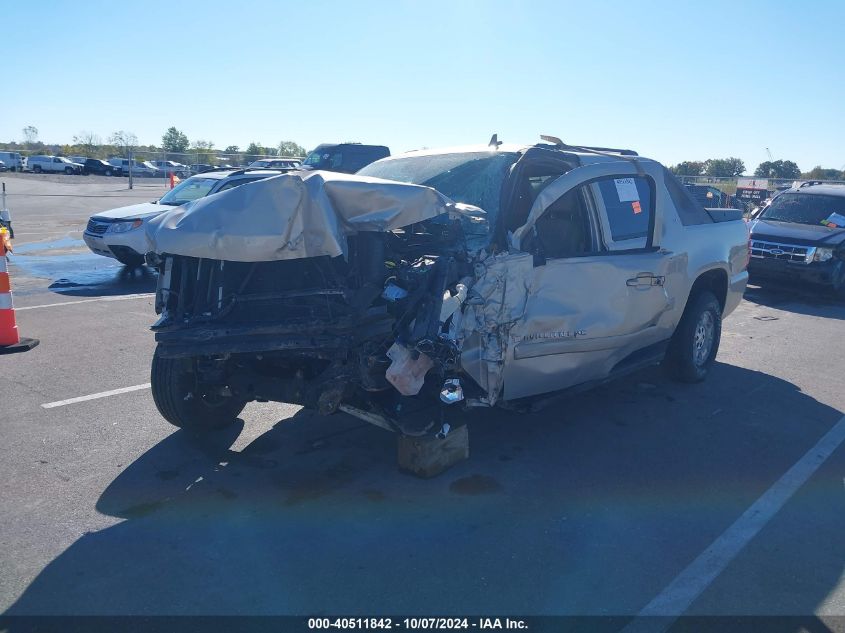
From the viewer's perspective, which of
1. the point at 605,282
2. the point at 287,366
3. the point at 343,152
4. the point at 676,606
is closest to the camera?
the point at 676,606

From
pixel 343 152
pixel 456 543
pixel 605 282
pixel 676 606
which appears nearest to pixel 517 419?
pixel 605 282

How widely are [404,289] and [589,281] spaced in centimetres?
160

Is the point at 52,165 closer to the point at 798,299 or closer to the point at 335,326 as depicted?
the point at 798,299

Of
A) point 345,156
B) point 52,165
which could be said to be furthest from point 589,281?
point 52,165

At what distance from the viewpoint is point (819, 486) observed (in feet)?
16.0

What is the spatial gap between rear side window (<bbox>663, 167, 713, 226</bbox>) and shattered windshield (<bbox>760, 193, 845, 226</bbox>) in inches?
280

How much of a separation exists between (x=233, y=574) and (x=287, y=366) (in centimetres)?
142

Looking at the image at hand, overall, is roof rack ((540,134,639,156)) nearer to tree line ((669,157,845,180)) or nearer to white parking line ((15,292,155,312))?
white parking line ((15,292,155,312))

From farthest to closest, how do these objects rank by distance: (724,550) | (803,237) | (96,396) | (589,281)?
(803,237), (96,396), (589,281), (724,550)

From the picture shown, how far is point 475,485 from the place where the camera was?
15.5 ft

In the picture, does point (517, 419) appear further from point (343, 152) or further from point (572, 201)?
point (343, 152)

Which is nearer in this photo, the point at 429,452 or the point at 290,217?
the point at 290,217

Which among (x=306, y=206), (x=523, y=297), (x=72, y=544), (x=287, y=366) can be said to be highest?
(x=306, y=206)

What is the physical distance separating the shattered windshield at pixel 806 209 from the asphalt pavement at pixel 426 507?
6.97 m
